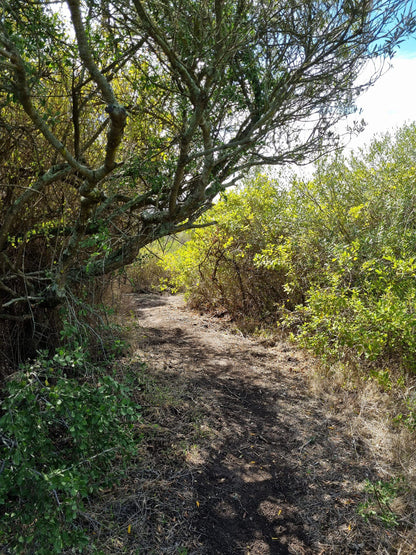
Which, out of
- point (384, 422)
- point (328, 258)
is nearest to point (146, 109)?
point (328, 258)

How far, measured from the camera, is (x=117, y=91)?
4.01m

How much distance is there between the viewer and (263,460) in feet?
9.88

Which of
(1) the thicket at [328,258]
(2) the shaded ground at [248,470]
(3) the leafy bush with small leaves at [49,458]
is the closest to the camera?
(3) the leafy bush with small leaves at [49,458]

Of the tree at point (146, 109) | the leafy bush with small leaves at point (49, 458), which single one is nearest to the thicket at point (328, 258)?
the tree at point (146, 109)

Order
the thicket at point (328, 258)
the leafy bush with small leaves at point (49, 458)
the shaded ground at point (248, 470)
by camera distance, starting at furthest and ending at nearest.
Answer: the thicket at point (328, 258)
the shaded ground at point (248, 470)
the leafy bush with small leaves at point (49, 458)

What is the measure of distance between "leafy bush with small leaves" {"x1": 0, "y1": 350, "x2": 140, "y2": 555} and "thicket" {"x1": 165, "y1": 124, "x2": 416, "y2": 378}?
2744 millimetres

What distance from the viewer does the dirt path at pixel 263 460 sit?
230cm

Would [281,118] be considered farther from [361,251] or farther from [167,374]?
[167,374]

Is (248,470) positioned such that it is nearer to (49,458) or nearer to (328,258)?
(49,458)

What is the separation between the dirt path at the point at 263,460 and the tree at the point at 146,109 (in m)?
1.75

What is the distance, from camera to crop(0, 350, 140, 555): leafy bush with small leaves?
1.74 m

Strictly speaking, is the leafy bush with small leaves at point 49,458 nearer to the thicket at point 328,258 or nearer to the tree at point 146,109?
the tree at point 146,109

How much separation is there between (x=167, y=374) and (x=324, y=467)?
6.55 feet

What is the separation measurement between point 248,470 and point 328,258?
309cm
